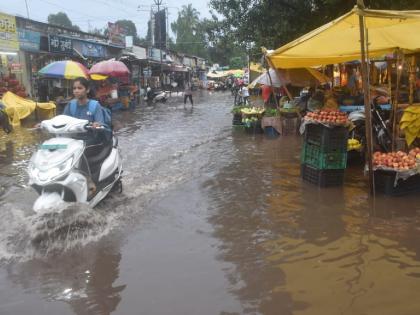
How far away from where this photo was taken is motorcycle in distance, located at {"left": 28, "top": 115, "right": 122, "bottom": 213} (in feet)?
15.6

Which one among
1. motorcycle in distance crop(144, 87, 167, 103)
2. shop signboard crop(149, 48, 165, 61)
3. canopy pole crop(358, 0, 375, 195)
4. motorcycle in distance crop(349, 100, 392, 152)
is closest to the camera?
canopy pole crop(358, 0, 375, 195)

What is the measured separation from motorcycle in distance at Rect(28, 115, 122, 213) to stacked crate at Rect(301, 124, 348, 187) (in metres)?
2.96

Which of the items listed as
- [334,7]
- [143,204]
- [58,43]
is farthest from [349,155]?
[58,43]

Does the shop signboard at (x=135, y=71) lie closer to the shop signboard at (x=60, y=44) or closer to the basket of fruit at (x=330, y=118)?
the shop signboard at (x=60, y=44)

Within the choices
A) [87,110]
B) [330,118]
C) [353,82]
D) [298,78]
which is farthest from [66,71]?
[330,118]

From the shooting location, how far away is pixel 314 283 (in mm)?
3785

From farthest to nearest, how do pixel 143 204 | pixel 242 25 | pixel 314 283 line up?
1. pixel 242 25
2. pixel 143 204
3. pixel 314 283

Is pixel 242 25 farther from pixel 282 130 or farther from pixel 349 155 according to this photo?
pixel 349 155

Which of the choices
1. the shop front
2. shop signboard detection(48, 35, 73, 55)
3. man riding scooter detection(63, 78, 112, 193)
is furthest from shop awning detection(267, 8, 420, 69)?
shop signboard detection(48, 35, 73, 55)

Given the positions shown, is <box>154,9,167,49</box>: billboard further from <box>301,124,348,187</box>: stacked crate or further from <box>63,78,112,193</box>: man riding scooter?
<box>63,78,112,193</box>: man riding scooter

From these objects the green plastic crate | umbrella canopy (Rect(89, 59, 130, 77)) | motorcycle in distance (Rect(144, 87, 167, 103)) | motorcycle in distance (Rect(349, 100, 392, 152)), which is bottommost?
the green plastic crate

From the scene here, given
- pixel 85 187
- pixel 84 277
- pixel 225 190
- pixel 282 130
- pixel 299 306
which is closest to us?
pixel 299 306

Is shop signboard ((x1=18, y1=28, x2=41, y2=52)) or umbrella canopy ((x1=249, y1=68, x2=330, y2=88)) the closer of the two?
umbrella canopy ((x1=249, y1=68, x2=330, y2=88))

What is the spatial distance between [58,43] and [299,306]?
20736mm
